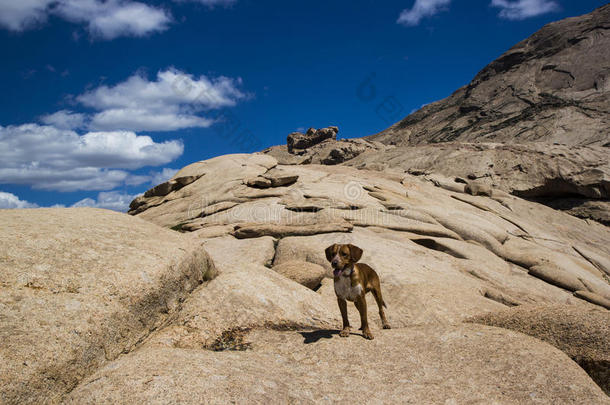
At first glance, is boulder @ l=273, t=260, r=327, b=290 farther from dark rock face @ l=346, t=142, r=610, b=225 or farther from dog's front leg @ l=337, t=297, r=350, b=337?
dark rock face @ l=346, t=142, r=610, b=225

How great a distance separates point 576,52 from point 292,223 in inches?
3781

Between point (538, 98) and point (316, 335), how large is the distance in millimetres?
85383

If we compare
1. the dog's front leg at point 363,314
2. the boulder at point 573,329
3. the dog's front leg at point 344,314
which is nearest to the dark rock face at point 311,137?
the boulder at point 573,329

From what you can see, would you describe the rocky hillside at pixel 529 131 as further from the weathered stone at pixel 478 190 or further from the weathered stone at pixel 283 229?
the weathered stone at pixel 283 229

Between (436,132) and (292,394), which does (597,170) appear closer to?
(292,394)

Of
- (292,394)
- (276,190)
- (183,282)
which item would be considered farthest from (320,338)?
(276,190)

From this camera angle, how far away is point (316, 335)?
6453 mm

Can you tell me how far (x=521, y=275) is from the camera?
16641 millimetres

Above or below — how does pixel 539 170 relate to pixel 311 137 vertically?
below

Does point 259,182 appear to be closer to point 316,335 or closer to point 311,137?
point 316,335

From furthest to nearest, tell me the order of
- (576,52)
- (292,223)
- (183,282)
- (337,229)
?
(576,52) < (292,223) < (337,229) < (183,282)

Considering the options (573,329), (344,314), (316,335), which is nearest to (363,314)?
(344,314)

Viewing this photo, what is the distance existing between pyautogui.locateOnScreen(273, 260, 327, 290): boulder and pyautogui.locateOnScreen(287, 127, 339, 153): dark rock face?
100416 mm

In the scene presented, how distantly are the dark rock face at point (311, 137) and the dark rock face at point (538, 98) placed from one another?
49.8 ft
